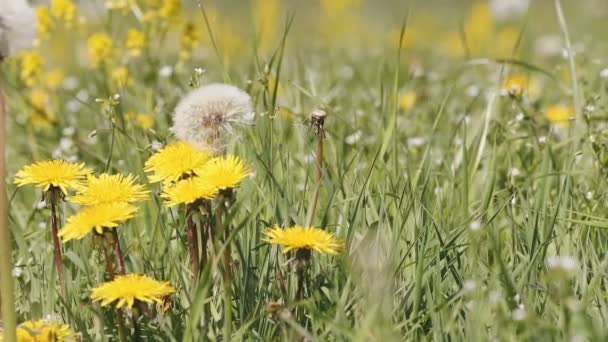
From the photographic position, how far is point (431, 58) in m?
6.09

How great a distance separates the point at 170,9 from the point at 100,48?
0.32 m

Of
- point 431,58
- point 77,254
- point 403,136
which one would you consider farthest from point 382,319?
point 431,58

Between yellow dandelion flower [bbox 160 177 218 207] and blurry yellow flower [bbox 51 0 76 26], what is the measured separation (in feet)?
6.90

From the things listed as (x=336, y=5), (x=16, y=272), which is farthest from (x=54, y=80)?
(x=336, y=5)

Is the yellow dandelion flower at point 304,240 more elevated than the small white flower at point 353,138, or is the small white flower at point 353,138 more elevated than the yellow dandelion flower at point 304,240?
the small white flower at point 353,138

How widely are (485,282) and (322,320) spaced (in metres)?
0.38

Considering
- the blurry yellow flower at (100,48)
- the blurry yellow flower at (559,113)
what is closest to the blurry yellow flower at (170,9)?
the blurry yellow flower at (100,48)

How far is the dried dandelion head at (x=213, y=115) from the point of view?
1812mm

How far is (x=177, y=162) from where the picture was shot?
167 centimetres

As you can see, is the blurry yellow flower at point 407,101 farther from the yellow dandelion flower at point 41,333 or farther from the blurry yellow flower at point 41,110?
the yellow dandelion flower at point 41,333

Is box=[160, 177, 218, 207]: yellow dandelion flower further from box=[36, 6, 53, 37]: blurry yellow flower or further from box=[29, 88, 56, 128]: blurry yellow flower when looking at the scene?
box=[36, 6, 53, 37]: blurry yellow flower

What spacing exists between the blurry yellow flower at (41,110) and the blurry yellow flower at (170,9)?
562mm

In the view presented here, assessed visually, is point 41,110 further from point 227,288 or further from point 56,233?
point 227,288

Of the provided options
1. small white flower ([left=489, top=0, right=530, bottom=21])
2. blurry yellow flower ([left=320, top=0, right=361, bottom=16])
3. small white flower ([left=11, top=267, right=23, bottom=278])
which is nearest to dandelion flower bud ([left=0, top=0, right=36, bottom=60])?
small white flower ([left=11, top=267, right=23, bottom=278])
